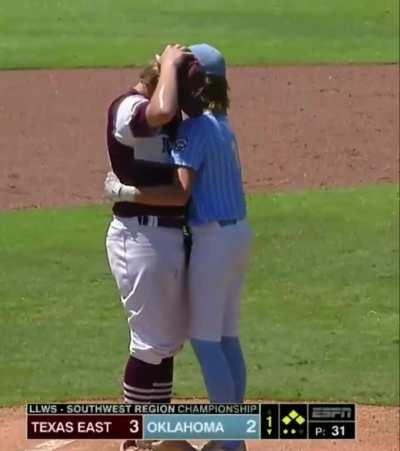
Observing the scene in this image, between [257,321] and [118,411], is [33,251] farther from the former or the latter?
[118,411]

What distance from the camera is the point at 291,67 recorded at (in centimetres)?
1834

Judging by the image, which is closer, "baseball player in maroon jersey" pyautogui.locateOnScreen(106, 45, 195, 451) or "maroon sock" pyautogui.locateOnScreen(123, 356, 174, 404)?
"baseball player in maroon jersey" pyautogui.locateOnScreen(106, 45, 195, 451)

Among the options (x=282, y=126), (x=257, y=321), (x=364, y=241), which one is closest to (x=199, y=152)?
(x=257, y=321)

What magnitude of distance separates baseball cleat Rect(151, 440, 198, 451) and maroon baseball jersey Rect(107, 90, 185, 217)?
0.87m

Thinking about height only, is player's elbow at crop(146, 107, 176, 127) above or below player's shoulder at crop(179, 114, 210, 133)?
above

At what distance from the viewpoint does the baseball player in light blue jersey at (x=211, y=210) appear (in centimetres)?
545

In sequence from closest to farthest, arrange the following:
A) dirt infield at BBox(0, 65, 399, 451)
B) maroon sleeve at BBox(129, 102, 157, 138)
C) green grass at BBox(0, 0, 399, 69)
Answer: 1. maroon sleeve at BBox(129, 102, 157, 138)
2. dirt infield at BBox(0, 65, 399, 451)
3. green grass at BBox(0, 0, 399, 69)

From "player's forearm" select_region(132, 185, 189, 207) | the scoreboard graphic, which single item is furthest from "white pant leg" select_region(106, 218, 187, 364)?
the scoreboard graphic

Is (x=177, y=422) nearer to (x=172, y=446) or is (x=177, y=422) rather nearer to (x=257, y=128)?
(x=172, y=446)

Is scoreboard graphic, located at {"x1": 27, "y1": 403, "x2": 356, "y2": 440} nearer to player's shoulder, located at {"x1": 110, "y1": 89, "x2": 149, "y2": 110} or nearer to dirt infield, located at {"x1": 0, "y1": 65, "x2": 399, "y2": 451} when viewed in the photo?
player's shoulder, located at {"x1": 110, "y1": 89, "x2": 149, "y2": 110}

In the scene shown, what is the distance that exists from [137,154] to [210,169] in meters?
0.27

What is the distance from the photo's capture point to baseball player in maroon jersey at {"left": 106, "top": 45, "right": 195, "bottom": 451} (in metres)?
5.43

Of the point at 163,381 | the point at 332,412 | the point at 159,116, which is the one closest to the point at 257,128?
the point at 332,412

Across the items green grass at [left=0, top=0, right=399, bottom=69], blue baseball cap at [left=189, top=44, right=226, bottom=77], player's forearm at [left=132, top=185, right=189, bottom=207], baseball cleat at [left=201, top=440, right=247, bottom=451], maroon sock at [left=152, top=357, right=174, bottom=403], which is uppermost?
blue baseball cap at [left=189, top=44, right=226, bottom=77]
